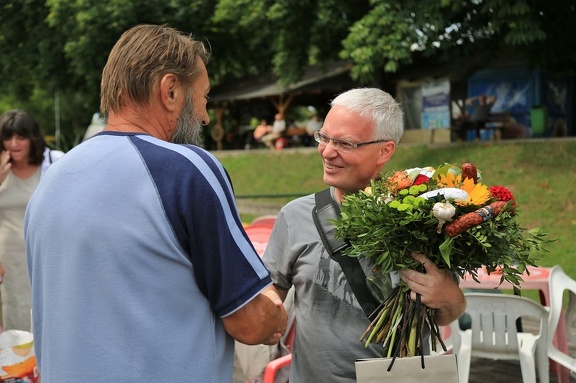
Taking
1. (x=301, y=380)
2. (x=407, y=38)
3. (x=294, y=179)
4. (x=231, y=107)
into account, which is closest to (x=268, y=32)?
(x=294, y=179)

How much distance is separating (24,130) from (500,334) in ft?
11.7

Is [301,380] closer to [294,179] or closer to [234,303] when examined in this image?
[234,303]

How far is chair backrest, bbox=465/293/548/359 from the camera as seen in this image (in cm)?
490

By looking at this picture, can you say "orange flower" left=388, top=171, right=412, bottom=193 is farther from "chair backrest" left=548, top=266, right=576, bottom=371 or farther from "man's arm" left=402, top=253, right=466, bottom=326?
"chair backrest" left=548, top=266, right=576, bottom=371

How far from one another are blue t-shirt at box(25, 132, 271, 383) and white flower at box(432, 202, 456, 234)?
1.99 feet

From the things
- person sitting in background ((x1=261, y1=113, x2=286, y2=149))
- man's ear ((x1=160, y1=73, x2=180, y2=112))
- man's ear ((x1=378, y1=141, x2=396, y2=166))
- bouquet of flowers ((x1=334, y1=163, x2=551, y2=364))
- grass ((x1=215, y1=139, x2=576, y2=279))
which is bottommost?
grass ((x1=215, y1=139, x2=576, y2=279))

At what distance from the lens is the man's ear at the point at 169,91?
1930 millimetres

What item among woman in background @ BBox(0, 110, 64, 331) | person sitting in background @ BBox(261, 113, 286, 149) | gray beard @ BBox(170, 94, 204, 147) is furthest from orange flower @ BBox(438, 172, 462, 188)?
person sitting in background @ BBox(261, 113, 286, 149)

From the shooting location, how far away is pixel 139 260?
179cm

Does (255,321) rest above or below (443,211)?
below

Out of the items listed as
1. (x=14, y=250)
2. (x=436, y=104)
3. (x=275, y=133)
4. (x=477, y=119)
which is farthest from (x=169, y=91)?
(x=436, y=104)

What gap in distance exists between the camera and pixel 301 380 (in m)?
2.65

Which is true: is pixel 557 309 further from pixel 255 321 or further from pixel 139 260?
pixel 139 260

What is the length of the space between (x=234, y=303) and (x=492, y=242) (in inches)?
33.9
